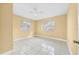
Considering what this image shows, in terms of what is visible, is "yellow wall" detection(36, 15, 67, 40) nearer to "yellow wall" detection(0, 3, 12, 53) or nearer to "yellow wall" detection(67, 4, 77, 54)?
"yellow wall" detection(67, 4, 77, 54)

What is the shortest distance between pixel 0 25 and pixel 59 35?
5.20m

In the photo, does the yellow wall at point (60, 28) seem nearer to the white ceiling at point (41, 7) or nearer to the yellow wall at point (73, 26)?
the white ceiling at point (41, 7)

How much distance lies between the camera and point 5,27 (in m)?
2.84

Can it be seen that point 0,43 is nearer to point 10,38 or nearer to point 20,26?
point 10,38

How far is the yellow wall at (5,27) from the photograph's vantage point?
8.83ft

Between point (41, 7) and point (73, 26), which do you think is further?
point (41, 7)

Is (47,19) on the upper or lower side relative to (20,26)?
upper

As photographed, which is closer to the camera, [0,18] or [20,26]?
[0,18]

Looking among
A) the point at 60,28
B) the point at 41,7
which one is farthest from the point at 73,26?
the point at 60,28

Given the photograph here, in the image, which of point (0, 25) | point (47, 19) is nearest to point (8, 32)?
point (0, 25)

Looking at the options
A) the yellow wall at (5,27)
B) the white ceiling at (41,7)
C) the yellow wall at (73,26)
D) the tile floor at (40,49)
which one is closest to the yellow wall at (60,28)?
the white ceiling at (41,7)

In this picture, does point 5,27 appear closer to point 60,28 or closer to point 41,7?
point 41,7

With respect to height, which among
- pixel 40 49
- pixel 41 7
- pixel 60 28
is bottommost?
pixel 40 49
